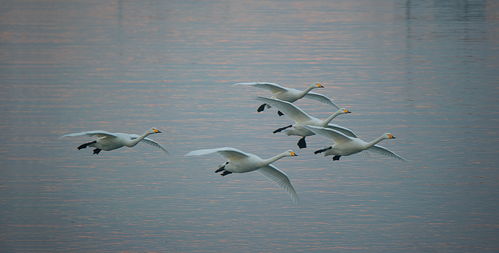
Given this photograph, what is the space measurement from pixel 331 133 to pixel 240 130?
36.7ft

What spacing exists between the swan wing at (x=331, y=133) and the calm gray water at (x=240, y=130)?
2.03 metres

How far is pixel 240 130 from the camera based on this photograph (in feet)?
120

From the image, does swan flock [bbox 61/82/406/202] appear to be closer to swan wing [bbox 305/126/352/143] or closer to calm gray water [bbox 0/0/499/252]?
swan wing [bbox 305/126/352/143]

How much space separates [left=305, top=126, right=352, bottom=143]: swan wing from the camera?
24938 millimetres

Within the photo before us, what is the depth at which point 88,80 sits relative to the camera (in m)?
46.9

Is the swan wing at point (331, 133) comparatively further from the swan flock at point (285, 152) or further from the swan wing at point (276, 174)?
the swan wing at point (276, 174)

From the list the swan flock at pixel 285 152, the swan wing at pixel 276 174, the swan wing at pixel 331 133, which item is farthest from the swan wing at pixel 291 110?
the swan wing at pixel 276 174

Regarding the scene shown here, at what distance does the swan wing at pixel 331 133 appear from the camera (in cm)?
2494

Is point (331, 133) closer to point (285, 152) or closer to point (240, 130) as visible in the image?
point (285, 152)

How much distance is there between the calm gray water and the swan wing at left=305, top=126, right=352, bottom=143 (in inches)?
79.8

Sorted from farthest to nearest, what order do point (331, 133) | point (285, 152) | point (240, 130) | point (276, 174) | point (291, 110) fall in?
point (240, 130), point (291, 110), point (331, 133), point (276, 174), point (285, 152)

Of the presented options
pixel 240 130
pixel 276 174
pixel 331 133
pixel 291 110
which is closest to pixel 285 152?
pixel 276 174

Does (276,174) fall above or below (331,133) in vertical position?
below

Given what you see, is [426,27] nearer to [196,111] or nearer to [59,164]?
[196,111]
